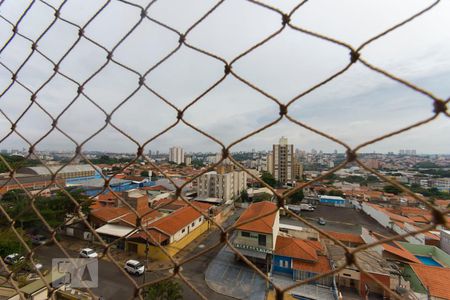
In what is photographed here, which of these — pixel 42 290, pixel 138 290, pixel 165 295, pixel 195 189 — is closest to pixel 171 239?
pixel 165 295

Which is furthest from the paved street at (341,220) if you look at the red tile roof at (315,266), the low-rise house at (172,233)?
the low-rise house at (172,233)

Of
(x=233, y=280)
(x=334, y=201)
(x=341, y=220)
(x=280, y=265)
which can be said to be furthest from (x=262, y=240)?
(x=334, y=201)

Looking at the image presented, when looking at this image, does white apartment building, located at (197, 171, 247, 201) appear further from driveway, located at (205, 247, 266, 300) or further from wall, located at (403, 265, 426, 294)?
wall, located at (403, 265, 426, 294)

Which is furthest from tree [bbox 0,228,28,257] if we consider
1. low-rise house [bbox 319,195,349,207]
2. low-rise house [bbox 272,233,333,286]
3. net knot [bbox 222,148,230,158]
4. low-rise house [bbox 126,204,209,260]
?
low-rise house [bbox 319,195,349,207]

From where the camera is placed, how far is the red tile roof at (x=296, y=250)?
463 cm

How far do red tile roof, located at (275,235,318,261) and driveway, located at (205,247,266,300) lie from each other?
76 centimetres

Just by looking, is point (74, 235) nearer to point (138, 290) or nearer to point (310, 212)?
point (138, 290)

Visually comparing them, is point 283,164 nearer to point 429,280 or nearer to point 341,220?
point 341,220

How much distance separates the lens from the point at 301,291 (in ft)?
14.0

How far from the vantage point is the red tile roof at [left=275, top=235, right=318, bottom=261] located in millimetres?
4633

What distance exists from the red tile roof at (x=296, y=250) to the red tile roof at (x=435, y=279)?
1.82 metres

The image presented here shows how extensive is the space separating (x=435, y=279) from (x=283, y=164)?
12.5m

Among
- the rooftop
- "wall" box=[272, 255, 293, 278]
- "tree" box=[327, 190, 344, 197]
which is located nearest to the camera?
the rooftop

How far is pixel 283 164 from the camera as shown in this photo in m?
16.4
